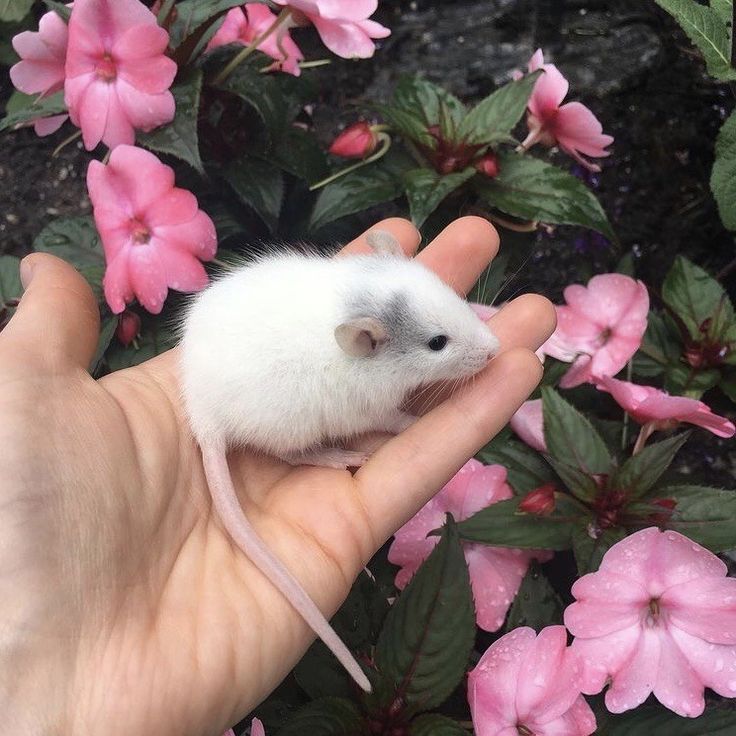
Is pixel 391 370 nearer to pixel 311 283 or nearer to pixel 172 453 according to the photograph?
pixel 311 283

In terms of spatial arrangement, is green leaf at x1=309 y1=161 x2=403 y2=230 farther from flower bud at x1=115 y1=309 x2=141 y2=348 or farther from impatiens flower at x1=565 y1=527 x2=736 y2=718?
impatiens flower at x1=565 y1=527 x2=736 y2=718

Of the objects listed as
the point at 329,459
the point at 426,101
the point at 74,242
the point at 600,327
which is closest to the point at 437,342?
the point at 329,459

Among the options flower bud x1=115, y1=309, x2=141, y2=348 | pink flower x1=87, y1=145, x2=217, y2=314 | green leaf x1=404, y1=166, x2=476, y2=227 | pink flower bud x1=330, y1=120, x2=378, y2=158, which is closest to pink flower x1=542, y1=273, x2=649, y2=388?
green leaf x1=404, y1=166, x2=476, y2=227

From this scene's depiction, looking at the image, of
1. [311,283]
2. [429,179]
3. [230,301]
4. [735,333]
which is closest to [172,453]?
[230,301]

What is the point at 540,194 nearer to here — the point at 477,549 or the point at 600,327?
the point at 600,327

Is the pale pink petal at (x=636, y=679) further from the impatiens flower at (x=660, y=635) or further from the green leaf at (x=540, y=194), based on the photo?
the green leaf at (x=540, y=194)

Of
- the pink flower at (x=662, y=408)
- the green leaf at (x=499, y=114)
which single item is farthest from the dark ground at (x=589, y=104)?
the pink flower at (x=662, y=408)
